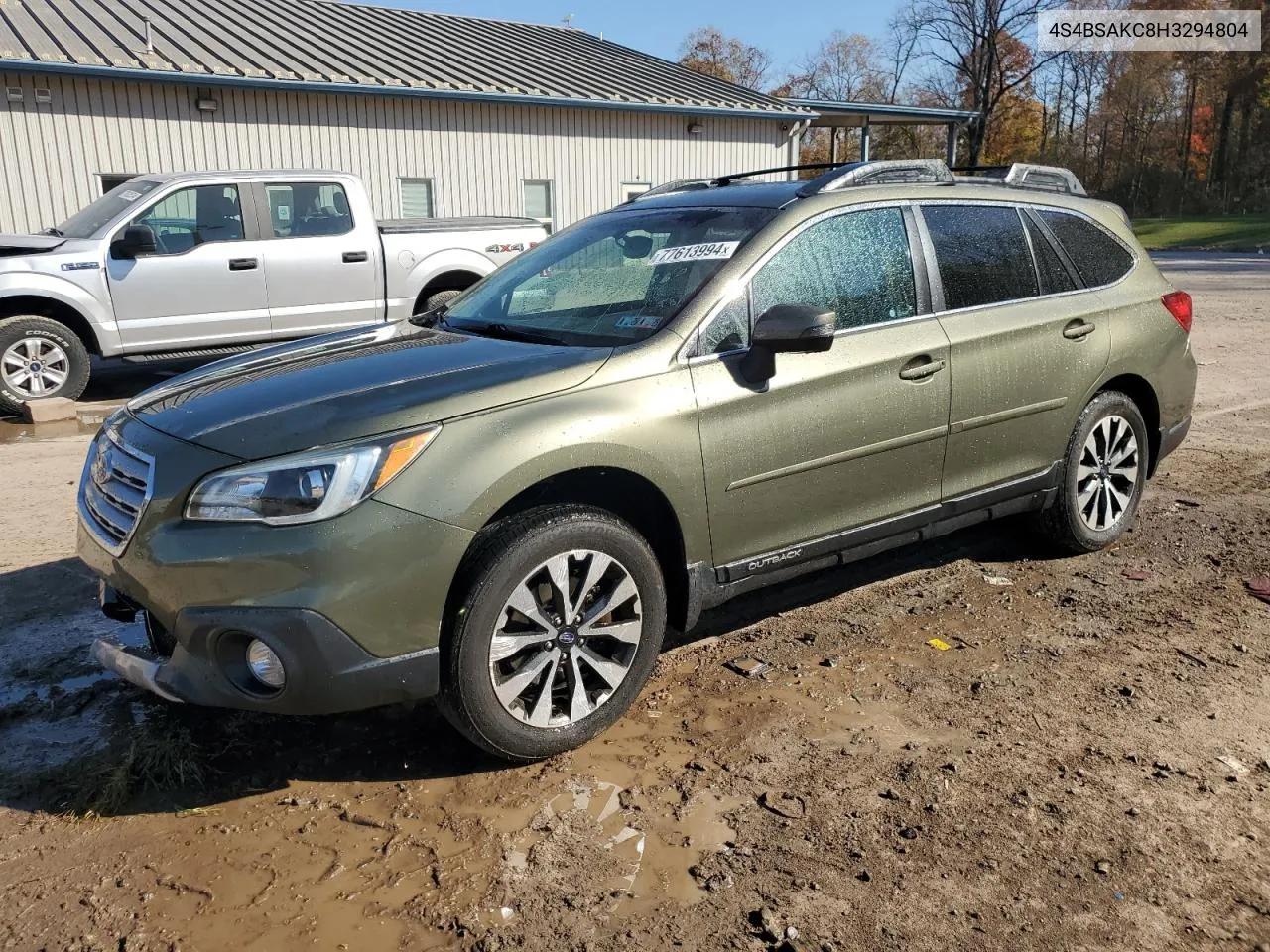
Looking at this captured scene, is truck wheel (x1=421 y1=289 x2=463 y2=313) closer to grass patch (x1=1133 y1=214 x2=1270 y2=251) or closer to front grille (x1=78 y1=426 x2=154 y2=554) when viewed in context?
front grille (x1=78 y1=426 x2=154 y2=554)

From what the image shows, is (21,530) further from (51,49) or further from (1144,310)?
(51,49)

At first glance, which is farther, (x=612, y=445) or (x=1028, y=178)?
(x=1028, y=178)

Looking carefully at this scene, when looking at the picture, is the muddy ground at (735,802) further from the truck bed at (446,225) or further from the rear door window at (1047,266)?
the truck bed at (446,225)

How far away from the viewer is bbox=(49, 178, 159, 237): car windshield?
31.5 ft

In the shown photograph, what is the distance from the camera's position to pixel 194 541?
9.84 ft

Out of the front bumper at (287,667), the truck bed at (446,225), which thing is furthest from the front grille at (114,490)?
the truck bed at (446,225)

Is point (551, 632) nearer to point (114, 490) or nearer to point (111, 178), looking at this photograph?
point (114, 490)

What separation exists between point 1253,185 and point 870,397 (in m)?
55.1

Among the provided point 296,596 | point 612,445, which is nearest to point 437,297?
point 612,445

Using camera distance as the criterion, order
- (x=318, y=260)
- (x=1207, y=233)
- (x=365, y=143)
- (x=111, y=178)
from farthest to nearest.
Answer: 1. (x=1207, y=233)
2. (x=365, y=143)
3. (x=111, y=178)
4. (x=318, y=260)

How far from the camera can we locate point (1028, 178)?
529cm

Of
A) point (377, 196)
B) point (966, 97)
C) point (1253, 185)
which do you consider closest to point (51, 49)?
point (377, 196)

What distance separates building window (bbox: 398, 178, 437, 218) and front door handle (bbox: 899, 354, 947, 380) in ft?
42.0

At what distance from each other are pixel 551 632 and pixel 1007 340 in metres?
2.48
